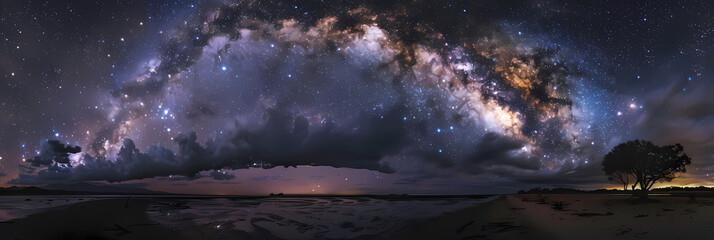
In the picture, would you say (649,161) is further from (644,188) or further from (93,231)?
(93,231)

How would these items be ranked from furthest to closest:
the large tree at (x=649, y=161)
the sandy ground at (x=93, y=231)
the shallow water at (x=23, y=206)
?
the large tree at (x=649, y=161) → the shallow water at (x=23, y=206) → the sandy ground at (x=93, y=231)

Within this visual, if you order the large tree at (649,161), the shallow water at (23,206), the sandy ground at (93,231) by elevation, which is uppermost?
the large tree at (649,161)

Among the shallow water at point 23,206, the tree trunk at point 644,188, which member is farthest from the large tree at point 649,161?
the shallow water at point 23,206

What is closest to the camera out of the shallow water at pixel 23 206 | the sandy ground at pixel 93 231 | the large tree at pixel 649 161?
the sandy ground at pixel 93 231

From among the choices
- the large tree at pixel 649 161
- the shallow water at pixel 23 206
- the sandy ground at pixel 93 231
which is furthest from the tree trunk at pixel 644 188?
the shallow water at pixel 23 206

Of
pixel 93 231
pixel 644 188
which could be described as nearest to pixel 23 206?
pixel 93 231

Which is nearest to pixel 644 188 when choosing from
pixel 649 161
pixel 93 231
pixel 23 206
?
pixel 649 161

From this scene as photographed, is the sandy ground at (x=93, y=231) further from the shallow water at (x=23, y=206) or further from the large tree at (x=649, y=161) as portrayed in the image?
the large tree at (x=649, y=161)

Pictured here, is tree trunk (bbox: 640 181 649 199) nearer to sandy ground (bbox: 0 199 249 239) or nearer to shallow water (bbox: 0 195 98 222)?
sandy ground (bbox: 0 199 249 239)

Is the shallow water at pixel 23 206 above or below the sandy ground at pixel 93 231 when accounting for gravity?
below

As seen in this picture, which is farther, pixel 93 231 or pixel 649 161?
pixel 649 161

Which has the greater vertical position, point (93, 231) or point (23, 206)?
point (93, 231)

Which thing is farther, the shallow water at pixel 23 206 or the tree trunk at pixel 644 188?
the tree trunk at pixel 644 188


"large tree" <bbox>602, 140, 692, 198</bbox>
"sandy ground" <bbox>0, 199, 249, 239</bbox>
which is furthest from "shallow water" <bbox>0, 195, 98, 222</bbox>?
"large tree" <bbox>602, 140, 692, 198</bbox>
